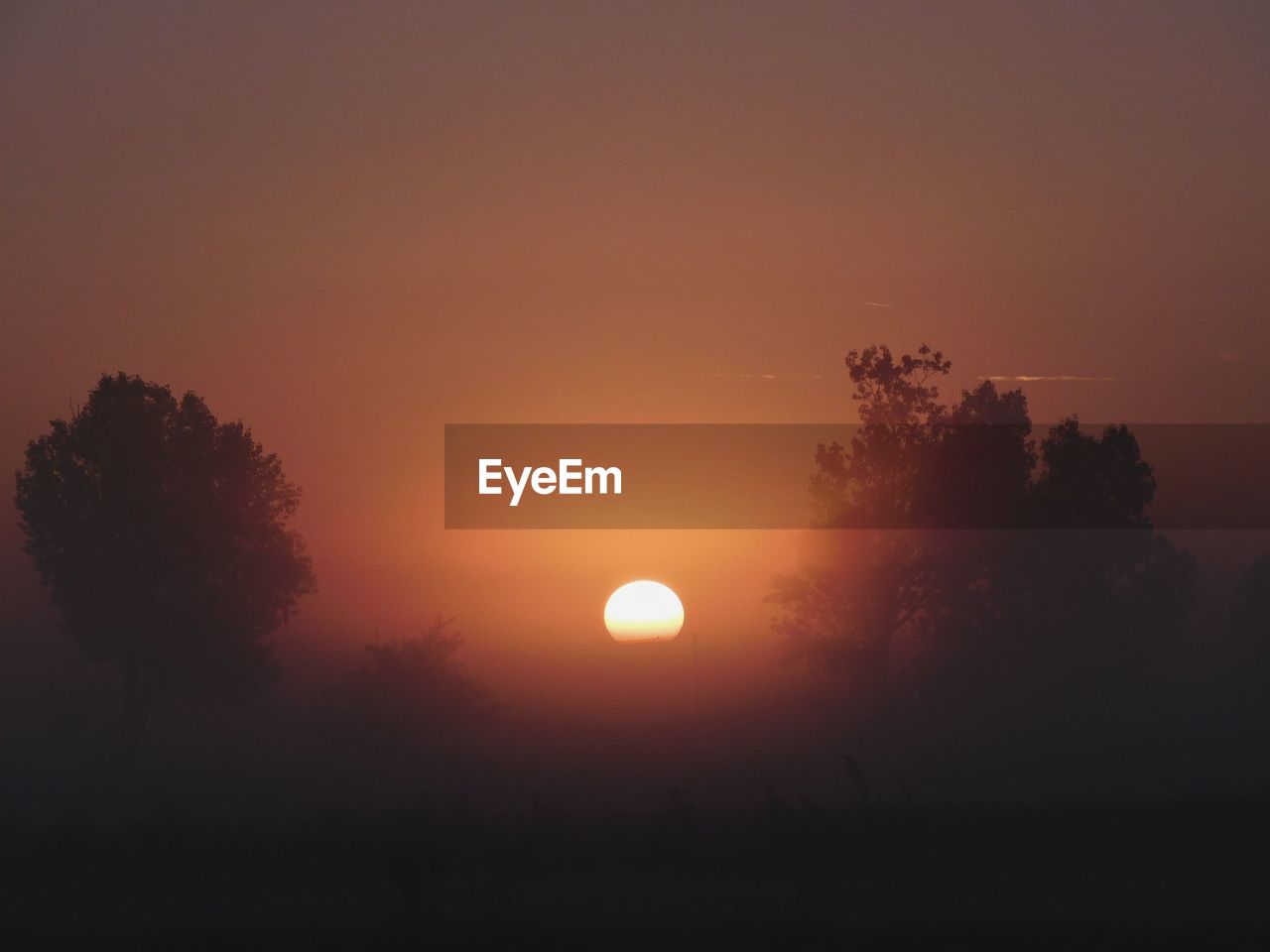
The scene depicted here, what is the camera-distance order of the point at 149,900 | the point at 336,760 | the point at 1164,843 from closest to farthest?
the point at 149,900 → the point at 1164,843 → the point at 336,760

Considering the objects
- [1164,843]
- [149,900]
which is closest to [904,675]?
[1164,843]

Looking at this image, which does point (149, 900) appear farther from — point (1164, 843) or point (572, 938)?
point (1164, 843)

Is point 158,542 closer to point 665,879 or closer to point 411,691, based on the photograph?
point 411,691

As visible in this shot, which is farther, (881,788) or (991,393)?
(991,393)

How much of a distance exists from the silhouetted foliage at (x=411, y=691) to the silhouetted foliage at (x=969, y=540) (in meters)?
14.0

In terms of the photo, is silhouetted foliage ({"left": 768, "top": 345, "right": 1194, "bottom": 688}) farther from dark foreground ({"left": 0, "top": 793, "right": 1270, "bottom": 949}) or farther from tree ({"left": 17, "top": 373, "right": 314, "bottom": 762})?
dark foreground ({"left": 0, "top": 793, "right": 1270, "bottom": 949})

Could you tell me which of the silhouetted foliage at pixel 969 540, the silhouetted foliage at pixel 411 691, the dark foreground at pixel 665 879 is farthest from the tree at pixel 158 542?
the dark foreground at pixel 665 879

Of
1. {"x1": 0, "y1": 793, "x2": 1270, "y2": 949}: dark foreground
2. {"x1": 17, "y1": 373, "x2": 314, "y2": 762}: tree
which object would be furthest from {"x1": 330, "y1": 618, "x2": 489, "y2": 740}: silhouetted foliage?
{"x1": 0, "y1": 793, "x2": 1270, "y2": 949}: dark foreground

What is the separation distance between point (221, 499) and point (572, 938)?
4173 cm

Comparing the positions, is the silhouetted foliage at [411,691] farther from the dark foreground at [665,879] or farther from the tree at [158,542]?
the dark foreground at [665,879]

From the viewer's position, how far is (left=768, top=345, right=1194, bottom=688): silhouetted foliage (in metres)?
53.0

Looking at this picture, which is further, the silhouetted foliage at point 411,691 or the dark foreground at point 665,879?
the silhouetted foliage at point 411,691

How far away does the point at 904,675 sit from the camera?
52.4 metres

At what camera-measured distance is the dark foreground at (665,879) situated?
14367mm
